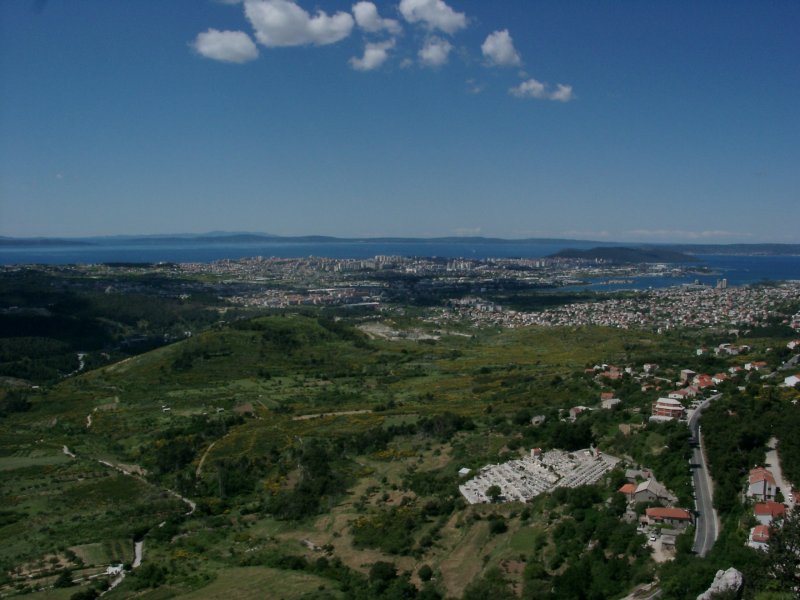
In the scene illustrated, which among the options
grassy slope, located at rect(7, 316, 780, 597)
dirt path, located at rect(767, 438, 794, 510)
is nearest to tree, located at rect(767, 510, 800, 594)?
dirt path, located at rect(767, 438, 794, 510)

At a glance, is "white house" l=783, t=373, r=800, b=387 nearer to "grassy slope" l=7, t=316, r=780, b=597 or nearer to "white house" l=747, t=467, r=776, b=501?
"grassy slope" l=7, t=316, r=780, b=597

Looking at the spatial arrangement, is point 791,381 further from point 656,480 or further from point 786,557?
point 786,557

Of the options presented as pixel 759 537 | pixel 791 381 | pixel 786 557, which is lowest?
pixel 759 537

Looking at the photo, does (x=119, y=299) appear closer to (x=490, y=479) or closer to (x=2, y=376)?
(x=2, y=376)

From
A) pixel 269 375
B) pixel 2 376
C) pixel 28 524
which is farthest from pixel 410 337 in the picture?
pixel 28 524

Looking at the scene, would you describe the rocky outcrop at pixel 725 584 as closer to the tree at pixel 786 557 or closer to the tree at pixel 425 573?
Answer: the tree at pixel 786 557

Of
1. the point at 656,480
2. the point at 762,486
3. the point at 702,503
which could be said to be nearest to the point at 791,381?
the point at 656,480

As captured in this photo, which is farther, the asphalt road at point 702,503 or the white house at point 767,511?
the asphalt road at point 702,503

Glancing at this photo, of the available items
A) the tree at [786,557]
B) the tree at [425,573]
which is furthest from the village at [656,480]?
the tree at [425,573]

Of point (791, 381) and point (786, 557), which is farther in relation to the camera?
point (791, 381)
